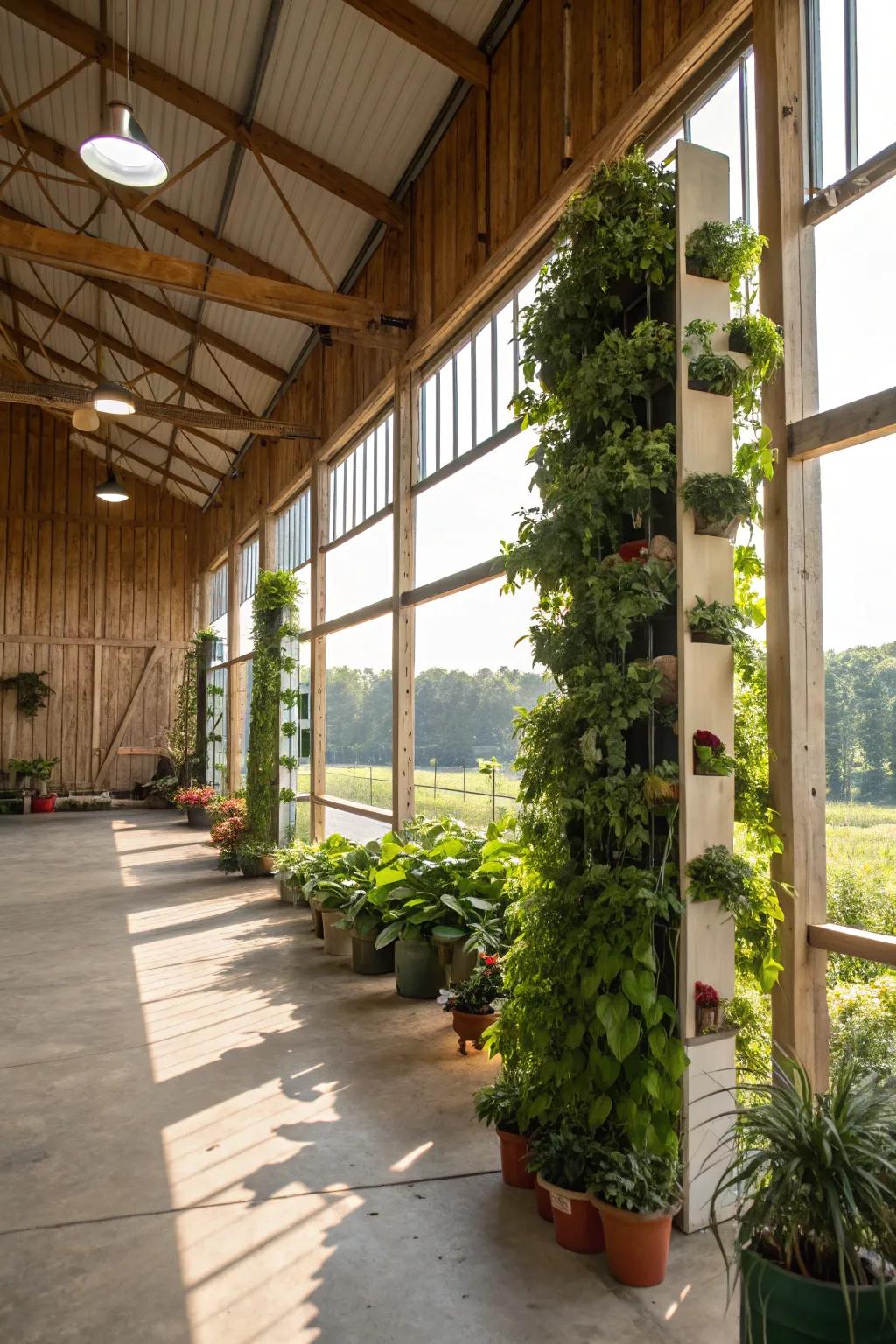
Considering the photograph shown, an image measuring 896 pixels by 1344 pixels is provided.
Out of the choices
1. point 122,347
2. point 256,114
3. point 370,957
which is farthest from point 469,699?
point 122,347

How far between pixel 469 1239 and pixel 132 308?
11.7 m

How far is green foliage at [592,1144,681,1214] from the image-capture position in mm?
2529

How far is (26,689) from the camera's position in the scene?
16.6 meters

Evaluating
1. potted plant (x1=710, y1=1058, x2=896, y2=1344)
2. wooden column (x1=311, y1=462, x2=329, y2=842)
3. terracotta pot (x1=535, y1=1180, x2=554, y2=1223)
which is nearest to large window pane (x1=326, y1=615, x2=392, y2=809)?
wooden column (x1=311, y1=462, x2=329, y2=842)

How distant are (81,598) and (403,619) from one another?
486 inches

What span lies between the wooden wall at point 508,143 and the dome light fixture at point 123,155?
1.89 meters

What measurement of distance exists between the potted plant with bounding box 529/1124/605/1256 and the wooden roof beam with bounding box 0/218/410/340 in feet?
18.7

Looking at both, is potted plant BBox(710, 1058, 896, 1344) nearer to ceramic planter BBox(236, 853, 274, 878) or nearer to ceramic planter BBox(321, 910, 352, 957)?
ceramic planter BBox(321, 910, 352, 957)

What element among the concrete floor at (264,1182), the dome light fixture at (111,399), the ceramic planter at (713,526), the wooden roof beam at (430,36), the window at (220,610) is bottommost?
the concrete floor at (264,1182)

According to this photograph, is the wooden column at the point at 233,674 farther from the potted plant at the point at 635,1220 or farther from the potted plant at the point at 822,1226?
the potted plant at the point at 822,1226

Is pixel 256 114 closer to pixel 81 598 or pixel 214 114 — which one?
pixel 214 114

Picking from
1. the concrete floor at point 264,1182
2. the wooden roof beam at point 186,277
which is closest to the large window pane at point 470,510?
the wooden roof beam at point 186,277

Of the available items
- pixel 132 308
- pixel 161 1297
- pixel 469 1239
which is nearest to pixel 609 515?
pixel 469 1239

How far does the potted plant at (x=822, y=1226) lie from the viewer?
1.71m
